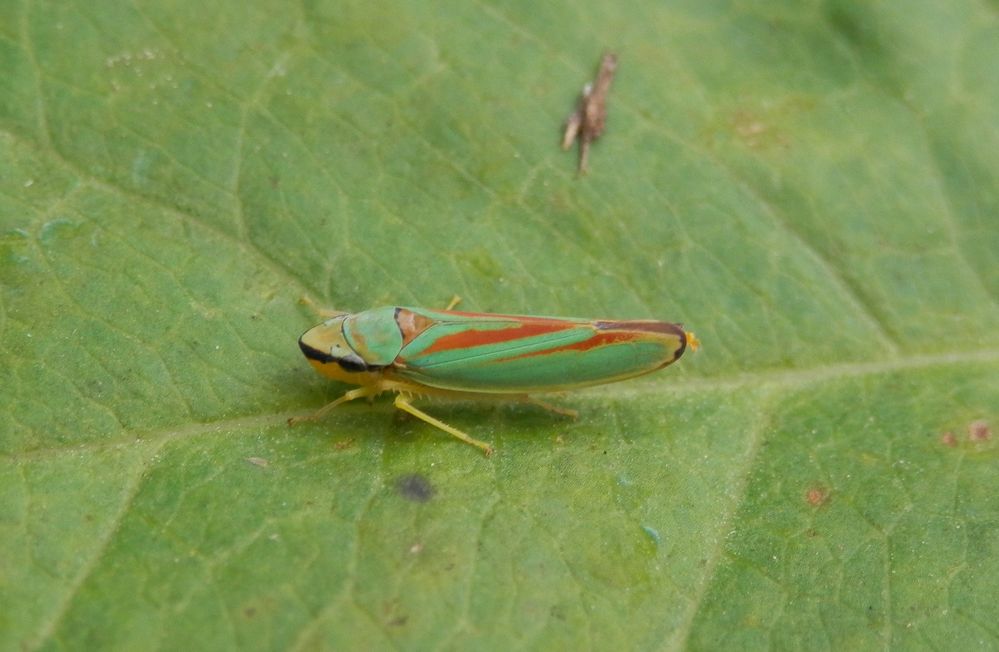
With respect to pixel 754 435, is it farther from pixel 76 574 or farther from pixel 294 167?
pixel 76 574

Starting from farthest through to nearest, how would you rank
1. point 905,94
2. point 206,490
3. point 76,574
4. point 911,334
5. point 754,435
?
point 905,94, point 911,334, point 754,435, point 206,490, point 76,574

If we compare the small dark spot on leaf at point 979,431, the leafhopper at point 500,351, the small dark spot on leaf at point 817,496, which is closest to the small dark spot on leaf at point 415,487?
the leafhopper at point 500,351

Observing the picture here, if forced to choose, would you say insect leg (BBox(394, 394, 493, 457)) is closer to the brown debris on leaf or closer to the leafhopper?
the leafhopper

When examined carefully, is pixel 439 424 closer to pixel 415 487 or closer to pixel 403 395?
pixel 403 395

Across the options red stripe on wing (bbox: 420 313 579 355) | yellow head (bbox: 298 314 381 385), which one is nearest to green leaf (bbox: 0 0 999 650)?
yellow head (bbox: 298 314 381 385)

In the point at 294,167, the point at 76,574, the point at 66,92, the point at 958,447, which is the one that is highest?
the point at 66,92

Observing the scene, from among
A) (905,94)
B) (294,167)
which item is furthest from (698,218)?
(294,167)

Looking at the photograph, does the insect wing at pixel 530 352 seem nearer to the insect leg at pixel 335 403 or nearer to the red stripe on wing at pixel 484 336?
the red stripe on wing at pixel 484 336
